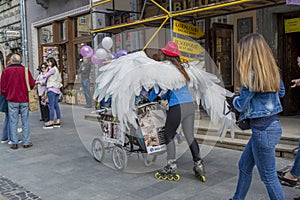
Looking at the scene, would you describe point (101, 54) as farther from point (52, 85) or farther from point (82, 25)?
point (82, 25)

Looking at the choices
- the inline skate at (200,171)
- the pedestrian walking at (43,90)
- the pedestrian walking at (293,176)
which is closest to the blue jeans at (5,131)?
the pedestrian walking at (43,90)

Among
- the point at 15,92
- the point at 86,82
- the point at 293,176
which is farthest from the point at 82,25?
the point at 293,176

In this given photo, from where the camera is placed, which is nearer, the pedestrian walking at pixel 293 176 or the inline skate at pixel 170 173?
the pedestrian walking at pixel 293 176

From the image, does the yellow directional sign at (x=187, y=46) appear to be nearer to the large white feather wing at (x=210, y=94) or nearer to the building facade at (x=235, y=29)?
the building facade at (x=235, y=29)

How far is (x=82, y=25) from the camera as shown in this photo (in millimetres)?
14031

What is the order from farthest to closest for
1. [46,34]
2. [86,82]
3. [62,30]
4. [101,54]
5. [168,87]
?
1. [46,34]
2. [62,30]
3. [86,82]
4. [101,54]
5. [168,87]

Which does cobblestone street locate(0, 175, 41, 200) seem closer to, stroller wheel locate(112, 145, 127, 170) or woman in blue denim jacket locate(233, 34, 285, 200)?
stroller wheel locate(112, 145, 127, 170)

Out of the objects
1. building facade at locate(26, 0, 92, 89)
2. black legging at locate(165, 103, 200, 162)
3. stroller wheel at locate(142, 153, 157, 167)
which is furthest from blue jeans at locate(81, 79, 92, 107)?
black legging at locate(165, 103, 200, 162)

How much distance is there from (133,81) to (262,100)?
177 cm

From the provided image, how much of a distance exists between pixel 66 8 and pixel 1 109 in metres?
8.33

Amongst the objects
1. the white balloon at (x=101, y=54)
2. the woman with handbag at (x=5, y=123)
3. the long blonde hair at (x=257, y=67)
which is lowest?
the woman with handbag at (x=5, y=123)

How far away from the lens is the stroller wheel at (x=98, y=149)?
564 cm

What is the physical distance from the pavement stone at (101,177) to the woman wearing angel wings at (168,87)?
368 mm

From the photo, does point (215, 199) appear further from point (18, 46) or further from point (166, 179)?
point (18, 46)
